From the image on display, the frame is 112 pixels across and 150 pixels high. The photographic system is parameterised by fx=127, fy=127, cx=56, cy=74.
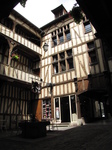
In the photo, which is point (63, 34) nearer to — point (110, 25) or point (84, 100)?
point (84, 100)

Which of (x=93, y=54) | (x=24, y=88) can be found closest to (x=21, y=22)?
(x=24, y=88)

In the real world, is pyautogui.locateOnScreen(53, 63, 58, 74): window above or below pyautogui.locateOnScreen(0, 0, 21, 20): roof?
above

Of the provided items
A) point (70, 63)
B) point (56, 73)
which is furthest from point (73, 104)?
point (70, 63)

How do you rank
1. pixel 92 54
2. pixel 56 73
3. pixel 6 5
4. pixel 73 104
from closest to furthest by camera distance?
1. pixel 6 5
2. pixel 73 104
3. pixel 92 54
4. pixel 56 73

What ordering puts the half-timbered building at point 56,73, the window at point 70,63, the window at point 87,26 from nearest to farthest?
the half-timbered building at point 56,73 < the window at point 87,26 < the window at point 70,63

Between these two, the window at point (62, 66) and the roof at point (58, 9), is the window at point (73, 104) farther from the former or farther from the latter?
the roof at point (58, 9)

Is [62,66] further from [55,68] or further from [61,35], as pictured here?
→ [61,35]

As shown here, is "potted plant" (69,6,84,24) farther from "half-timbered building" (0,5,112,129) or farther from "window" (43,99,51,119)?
"window" (43,99,51,119)

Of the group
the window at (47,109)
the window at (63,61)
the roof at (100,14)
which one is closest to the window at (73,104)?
A: the window at (47,109)

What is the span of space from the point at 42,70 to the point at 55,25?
4.70 m

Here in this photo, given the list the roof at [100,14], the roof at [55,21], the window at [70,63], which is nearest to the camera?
the roof at [100,14]

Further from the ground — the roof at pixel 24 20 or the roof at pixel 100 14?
the roof at pixel 24 20

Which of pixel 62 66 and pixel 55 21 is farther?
pixel 55 21

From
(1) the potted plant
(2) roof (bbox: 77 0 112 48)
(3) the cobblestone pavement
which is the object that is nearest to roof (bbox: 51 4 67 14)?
(2) roof (bbox: 77 0 112 48)
